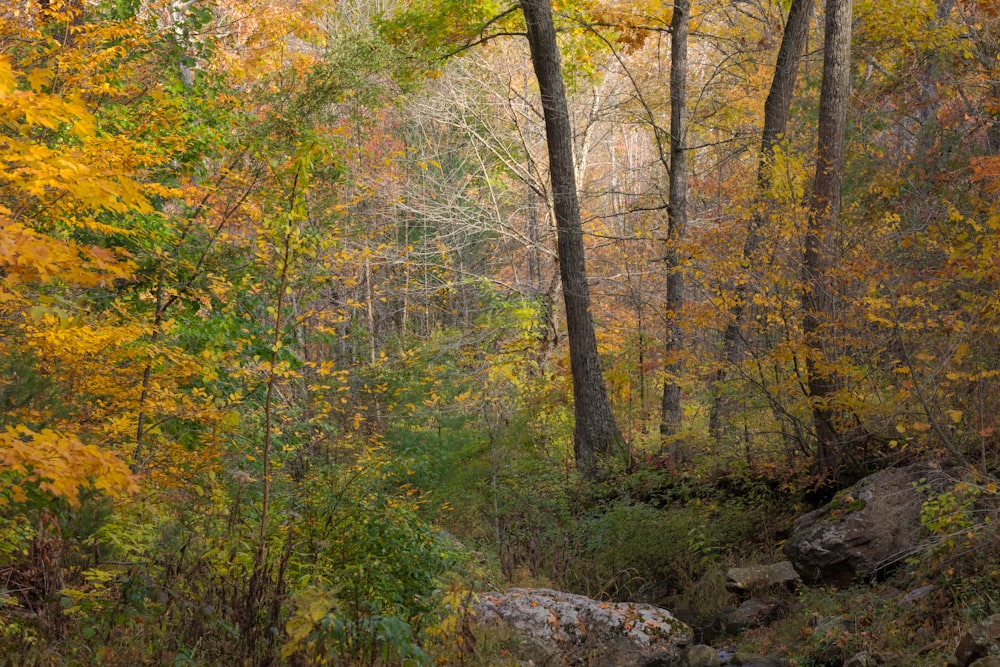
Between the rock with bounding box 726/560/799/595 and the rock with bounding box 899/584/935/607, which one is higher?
the rock with bounding box 899/584/935/607

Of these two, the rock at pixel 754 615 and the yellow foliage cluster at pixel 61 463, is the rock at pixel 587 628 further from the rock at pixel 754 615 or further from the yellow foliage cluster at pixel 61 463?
the yellow foliage cluster at pixel 61 463

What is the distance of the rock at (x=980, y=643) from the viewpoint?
4.47 metres

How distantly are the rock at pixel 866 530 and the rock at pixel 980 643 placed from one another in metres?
1.78

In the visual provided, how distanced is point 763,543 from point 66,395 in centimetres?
634

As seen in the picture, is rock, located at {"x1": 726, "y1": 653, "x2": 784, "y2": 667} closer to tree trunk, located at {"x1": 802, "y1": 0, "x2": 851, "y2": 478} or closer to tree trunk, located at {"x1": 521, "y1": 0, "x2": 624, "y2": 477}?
tree trunk, located at {"x1": 802, "y1": 0, "x2": 851, "y2": 478}

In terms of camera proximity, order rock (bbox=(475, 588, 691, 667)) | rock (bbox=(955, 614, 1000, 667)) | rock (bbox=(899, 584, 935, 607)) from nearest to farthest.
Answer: rock (bbox=(955, 614, 1000, 667)), rock (bbox=(899, 584, 935, 607)), rock (bbox=(475, 588, 691, 667))

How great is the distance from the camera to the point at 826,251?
26.9 ft

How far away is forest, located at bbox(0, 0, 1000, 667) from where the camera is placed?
169 inches

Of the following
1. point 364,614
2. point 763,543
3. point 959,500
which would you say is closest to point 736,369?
point 763,543

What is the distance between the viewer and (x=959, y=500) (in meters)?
5.82

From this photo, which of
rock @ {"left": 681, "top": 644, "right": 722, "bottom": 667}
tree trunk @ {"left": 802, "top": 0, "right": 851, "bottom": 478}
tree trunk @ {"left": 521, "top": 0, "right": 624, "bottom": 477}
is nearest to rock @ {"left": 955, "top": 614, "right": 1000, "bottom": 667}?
rock @ {"left": 681, "top": 644, "right": 722, "bottom": 667}

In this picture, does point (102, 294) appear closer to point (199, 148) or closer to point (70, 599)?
point (199, 148)

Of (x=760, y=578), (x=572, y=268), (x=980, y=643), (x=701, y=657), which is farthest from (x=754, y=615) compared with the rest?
(x=572, y=268)

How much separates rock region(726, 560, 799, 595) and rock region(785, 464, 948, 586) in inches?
5.6
